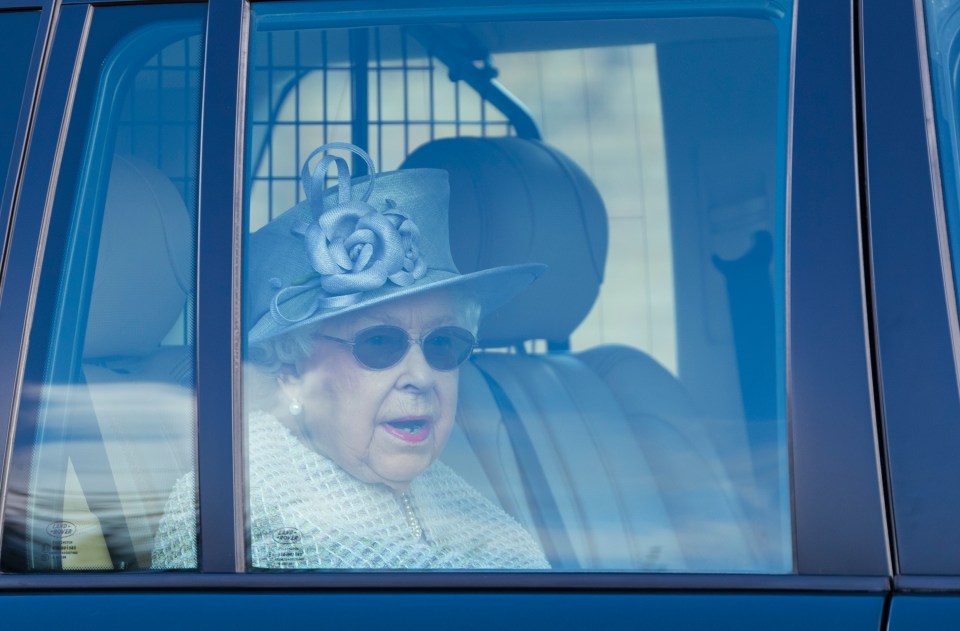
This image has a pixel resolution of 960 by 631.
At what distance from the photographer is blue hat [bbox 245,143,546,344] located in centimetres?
162

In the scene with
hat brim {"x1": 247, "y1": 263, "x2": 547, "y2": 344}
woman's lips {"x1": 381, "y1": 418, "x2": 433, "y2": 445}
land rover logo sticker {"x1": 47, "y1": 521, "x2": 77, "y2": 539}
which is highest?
hat brim {"x1": 247, "y1": 263, "x2": 547, "y2": 344}

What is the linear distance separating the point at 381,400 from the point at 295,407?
0.46 feet

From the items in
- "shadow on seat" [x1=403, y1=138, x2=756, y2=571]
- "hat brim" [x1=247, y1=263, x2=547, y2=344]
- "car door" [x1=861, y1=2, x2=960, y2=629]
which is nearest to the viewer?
"car door" [x1=861, y1=2, x2=960, y2=629]

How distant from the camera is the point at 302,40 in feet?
5.52

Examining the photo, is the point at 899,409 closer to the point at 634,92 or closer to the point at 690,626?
the point at 690,626

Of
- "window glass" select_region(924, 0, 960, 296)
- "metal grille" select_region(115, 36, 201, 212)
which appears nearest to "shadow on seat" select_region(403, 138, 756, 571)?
"metal grille" select_region(115, 36, 201, 212)

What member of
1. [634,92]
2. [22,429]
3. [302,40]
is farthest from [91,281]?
[634,92]

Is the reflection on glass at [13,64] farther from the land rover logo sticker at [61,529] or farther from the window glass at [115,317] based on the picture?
the land rover logo sticker at [61,529]

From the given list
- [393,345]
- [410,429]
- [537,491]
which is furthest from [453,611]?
[393,345]

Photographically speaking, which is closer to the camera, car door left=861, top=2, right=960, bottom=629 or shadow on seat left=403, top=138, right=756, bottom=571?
car door left=861, top=2, right=960, bottom=629

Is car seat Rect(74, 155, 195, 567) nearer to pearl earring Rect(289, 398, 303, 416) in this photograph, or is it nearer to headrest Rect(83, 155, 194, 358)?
headrest Rect(83, 155, 194, 358)

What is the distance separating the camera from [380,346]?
1675 millimetres

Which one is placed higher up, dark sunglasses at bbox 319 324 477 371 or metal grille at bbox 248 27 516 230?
metal grille at bbox 248 27 516 230

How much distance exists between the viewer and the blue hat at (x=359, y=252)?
162cm
